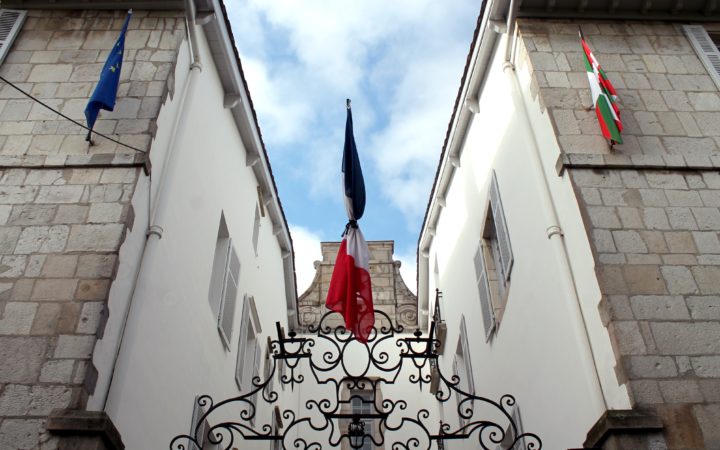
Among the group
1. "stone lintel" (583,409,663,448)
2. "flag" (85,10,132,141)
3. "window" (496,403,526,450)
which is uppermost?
"flag" (85,10,132,141)

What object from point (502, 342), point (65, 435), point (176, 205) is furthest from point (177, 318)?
point (502, 342)

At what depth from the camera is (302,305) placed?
16.3m

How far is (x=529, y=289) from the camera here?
6715 millimetres

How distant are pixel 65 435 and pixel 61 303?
113 centimetres

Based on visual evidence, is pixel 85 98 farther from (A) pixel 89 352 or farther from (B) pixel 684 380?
(B) pixel 684 380

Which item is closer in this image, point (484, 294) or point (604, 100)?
point (604, 100)

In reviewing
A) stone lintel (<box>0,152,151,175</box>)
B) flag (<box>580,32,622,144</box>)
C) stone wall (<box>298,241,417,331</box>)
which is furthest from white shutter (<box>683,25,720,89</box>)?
stone wall (<box>298,241,417,331</box>)

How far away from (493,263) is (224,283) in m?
3.54

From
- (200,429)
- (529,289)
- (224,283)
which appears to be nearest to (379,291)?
(224,283)

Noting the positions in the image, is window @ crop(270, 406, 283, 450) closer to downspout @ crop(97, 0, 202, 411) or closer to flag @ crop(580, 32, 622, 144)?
downspout @ crop(97, 0, 202, 411)

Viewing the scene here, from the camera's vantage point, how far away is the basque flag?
20.9 ft

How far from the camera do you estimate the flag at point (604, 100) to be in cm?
613

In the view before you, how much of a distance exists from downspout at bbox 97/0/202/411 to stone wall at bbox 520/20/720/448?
12.1ft

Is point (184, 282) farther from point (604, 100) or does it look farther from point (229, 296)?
point (604, 100)
